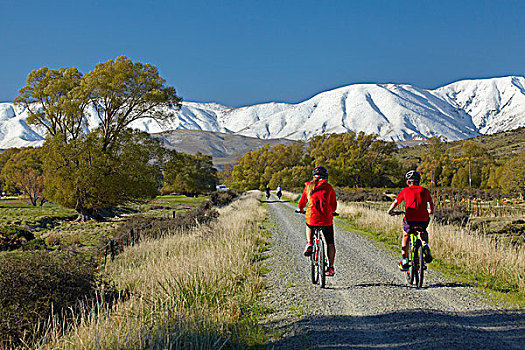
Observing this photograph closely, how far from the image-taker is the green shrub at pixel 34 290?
6.81 metres

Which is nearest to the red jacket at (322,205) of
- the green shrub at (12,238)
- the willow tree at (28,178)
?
the green shrub at (12,238)

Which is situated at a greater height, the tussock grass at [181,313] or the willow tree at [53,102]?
the willow tree at [53,102]

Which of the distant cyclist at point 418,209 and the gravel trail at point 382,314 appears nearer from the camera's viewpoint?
the gravel trail at point 382,314

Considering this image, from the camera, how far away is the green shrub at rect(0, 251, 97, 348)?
681 centimetres

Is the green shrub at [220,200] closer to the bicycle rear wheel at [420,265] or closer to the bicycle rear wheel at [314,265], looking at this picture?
the bicycle rear wheel at [314,265]

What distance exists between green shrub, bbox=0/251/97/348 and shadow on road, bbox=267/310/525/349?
4.22m

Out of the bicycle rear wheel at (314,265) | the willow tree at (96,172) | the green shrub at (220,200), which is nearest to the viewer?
the bicycle rear wheel at (314,265)

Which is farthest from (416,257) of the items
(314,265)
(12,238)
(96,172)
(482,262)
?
(96,172)

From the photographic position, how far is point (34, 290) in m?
7.49

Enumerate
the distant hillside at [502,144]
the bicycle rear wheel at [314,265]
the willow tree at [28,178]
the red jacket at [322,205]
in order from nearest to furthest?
the red jacket at [322,205] → the bicycle rear wheel at [314,265] → the willow tree at [28,178] → the distant hillside at [502,144]

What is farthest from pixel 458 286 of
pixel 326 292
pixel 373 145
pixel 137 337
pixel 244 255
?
pixel 373 145

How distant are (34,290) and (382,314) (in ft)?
19.2

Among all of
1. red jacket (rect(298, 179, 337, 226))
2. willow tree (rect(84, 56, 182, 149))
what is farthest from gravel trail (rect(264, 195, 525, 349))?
willow tree (rect(84, 56, 182, 149))

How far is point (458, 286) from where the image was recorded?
7309mm
